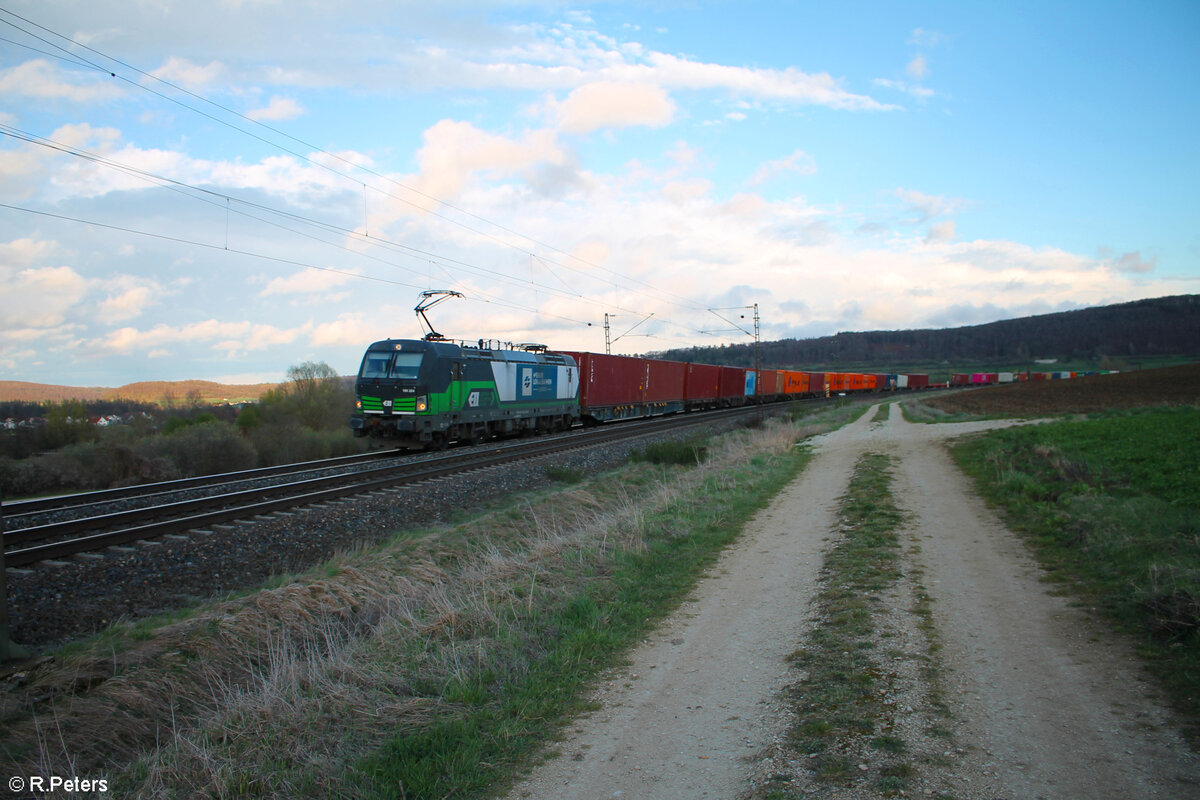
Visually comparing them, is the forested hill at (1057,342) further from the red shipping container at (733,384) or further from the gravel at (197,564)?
the gravel at (197,564)

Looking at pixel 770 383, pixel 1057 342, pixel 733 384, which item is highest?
pixel 1057 342

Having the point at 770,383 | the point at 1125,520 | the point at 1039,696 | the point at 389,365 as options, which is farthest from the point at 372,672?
the point at 770,383

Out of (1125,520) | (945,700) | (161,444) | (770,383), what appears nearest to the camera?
(945,700)

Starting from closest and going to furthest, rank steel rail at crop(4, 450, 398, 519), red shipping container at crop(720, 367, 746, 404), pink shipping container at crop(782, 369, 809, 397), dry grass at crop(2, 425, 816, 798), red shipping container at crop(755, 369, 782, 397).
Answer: dry grass at crop(2, 425, 816, 798) → steel rail at crop(4, 450, 398, 519) → red shipping container at crop(720, 367, 746, 404) → red shipping container at crop(755, 369, 782, 397) → pink shipping container at crop(782, 369, 809, 397)

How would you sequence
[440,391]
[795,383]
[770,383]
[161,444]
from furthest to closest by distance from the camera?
[795,383] → [770,383] → [161,444] → [440,391]

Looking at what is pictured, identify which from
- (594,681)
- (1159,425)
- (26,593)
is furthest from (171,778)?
(1159,425)

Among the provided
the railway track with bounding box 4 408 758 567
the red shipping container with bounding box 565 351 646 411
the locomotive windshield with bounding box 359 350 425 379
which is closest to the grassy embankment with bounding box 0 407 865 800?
the railway track with bounding box 4 408 758 567

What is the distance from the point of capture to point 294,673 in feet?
16.5

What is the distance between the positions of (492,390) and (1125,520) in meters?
19.1

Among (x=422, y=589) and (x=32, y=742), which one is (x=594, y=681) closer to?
(x=422, y=589)

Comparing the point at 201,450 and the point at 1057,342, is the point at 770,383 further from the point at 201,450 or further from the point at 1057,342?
the point at 1057,342

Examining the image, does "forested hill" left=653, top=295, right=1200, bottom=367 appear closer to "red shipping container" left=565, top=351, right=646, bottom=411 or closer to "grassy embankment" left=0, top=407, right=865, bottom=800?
"red shipping container" left=565, top=351, right=646, bottom=411

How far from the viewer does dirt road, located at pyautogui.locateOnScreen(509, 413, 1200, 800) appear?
11.5 feet

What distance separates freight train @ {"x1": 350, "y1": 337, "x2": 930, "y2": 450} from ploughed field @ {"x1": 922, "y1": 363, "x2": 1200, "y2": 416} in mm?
19992
